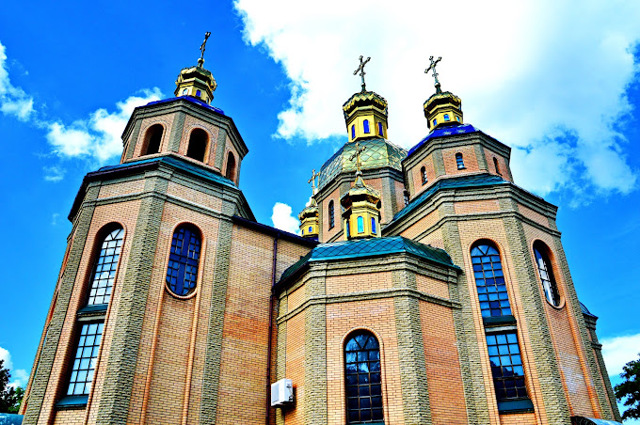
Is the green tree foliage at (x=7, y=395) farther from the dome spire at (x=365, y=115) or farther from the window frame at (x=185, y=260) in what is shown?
the dome spire at (x=365, y=115)

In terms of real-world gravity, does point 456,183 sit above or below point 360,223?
above

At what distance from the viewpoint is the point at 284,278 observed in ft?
45.4

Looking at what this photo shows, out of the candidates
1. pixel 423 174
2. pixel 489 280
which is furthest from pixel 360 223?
pixel 489 280

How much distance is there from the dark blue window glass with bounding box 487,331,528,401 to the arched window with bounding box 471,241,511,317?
2.24 ft

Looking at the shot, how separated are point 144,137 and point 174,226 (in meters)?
3.82

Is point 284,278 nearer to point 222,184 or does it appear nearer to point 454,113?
point 222,184

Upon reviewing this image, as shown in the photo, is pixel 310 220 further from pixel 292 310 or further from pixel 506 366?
pixel 506 366

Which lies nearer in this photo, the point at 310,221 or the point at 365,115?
the point at 365,115

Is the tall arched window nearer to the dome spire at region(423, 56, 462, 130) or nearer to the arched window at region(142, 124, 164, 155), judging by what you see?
the dome spire at region(423, 56, 462, 130)

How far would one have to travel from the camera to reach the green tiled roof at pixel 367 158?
22.3m

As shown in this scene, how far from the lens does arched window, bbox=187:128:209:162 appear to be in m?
15.7

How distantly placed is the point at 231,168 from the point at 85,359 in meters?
7.60

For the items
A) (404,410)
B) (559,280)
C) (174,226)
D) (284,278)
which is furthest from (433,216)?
(174,226)

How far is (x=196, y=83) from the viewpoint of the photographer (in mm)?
18219
